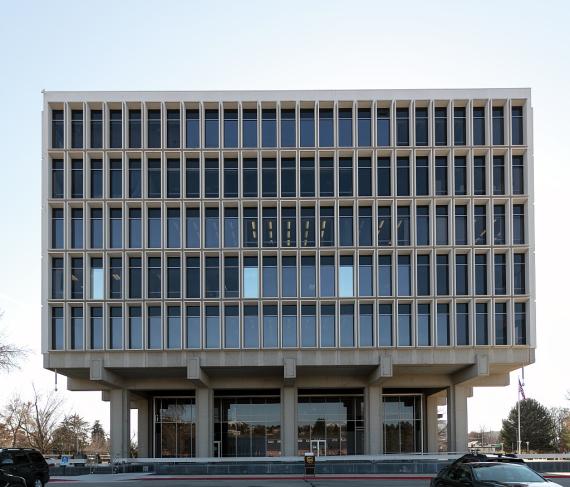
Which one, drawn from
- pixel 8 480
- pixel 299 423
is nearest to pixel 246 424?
pixel 299 423

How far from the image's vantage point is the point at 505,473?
17.8 meters

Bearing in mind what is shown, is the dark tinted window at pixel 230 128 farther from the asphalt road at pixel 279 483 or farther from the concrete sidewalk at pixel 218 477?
→ the asphalt road at pixel 279 483

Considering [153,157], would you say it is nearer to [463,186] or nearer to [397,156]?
[397,156]

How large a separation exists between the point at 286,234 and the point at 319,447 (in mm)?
17756

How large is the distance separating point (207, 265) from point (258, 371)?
8.58m

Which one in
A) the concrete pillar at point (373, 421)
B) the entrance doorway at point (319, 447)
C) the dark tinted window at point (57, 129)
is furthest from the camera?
the entrance doorway at point (319, 447)

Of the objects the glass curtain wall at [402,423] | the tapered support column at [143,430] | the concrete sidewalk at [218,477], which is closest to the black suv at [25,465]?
the concrete sidewalk at [218,477]

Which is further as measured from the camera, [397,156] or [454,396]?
[454,396]

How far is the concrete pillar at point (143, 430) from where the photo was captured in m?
63.0

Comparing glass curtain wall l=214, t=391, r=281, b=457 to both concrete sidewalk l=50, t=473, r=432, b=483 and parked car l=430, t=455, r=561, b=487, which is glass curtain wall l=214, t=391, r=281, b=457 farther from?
parked car l=430, t=455, r=561, b=487

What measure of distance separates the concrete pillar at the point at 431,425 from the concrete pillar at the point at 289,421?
12425 mm

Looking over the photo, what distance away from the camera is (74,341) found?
53.1 m

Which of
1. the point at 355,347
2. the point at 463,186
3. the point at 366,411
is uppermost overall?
the point at 463,186

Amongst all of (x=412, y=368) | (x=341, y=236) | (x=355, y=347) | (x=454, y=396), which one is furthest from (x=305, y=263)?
(x=454, y=396)
